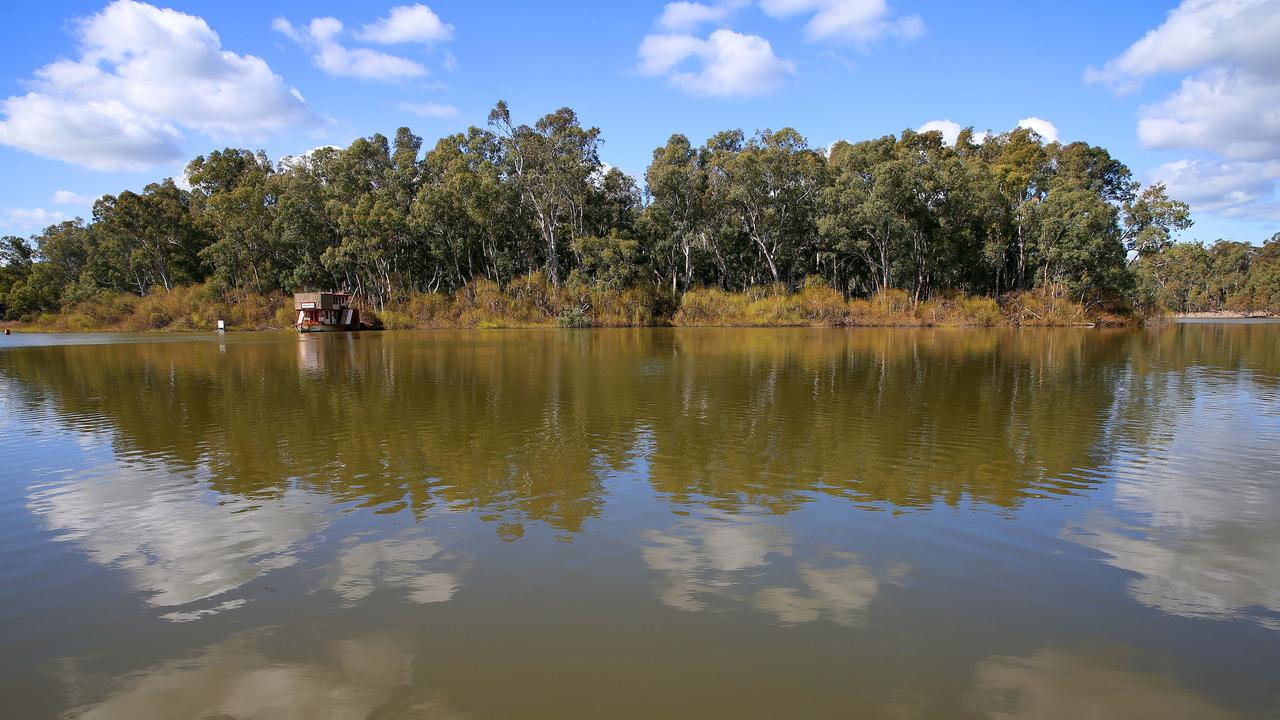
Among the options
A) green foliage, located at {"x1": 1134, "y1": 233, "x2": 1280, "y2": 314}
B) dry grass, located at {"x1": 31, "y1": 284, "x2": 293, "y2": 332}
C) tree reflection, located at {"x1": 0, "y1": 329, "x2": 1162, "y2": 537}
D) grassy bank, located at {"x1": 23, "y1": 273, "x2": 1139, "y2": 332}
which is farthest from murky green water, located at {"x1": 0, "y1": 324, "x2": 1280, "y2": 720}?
green foliage, located at {"x1": 1134, "y1": 233, "x2": 1280, "y2": 314}

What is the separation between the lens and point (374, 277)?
6906cm

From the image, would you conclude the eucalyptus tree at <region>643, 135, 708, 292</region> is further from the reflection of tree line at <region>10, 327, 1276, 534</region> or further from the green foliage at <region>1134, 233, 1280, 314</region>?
the green foliage at <region>1134, 233, 1280, 314</region>

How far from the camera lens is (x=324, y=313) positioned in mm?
60156

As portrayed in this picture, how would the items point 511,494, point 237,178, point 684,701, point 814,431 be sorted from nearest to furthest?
point 684,701 → point 511,494 → point 814,431 → point 237,178

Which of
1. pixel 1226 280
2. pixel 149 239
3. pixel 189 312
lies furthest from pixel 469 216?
pixel 1226 280

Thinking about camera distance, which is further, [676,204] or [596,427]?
[676,204]

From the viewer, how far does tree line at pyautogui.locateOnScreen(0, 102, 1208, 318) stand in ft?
183

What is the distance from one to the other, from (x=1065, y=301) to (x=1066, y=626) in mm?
60978

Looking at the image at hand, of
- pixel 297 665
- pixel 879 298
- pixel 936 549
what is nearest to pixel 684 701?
pixel 297 665

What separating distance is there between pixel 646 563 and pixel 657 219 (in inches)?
2238

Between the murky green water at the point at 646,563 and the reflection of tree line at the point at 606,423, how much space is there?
0.12 m

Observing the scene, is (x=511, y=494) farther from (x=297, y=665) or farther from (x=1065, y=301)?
(x=1065, y=301)

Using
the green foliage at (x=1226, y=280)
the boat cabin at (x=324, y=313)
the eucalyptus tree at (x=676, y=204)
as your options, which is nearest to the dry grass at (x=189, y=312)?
the boat cabin at (x=324, y=313)

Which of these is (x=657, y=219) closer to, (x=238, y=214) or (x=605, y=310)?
(x=605, y=310)
